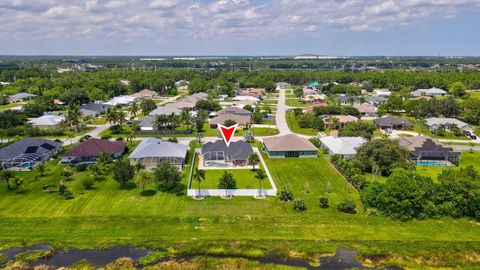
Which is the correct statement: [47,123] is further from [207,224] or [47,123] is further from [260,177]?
[207,224]

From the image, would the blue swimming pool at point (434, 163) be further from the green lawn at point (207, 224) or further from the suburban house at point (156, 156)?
the suburban house at point (156, 156)

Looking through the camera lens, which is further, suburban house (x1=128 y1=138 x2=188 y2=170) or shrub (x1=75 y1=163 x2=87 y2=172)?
suburban house (x1=128 y1=138 x2=188 y2=170)

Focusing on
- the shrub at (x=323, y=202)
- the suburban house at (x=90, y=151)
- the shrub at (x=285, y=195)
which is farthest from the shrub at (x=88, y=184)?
the shrub at (x=323, y=202)

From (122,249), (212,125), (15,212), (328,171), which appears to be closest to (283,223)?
(122,249)

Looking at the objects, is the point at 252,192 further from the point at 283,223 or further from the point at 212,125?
the point at 212,125

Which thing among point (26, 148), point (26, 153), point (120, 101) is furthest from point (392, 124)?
point (120, 101)

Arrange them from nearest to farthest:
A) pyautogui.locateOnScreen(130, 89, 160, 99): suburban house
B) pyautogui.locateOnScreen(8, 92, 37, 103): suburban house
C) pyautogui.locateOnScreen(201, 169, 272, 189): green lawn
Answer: pyautogui.locateOnScreen(201, 169, 272, 189): green lawn, pyautogui.locateOnScreen(8, 92, 37, 103): suburban house, pyautogui.locateOnScreen(130, 89, 160, 99): suburban house

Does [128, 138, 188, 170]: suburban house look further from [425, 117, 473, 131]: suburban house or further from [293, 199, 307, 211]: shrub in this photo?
[425, 117, 473, 131]: suburban house

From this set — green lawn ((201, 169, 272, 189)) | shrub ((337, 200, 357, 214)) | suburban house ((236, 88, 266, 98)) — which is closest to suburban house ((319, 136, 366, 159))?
green lawn ((201, 169, 272, 189))
